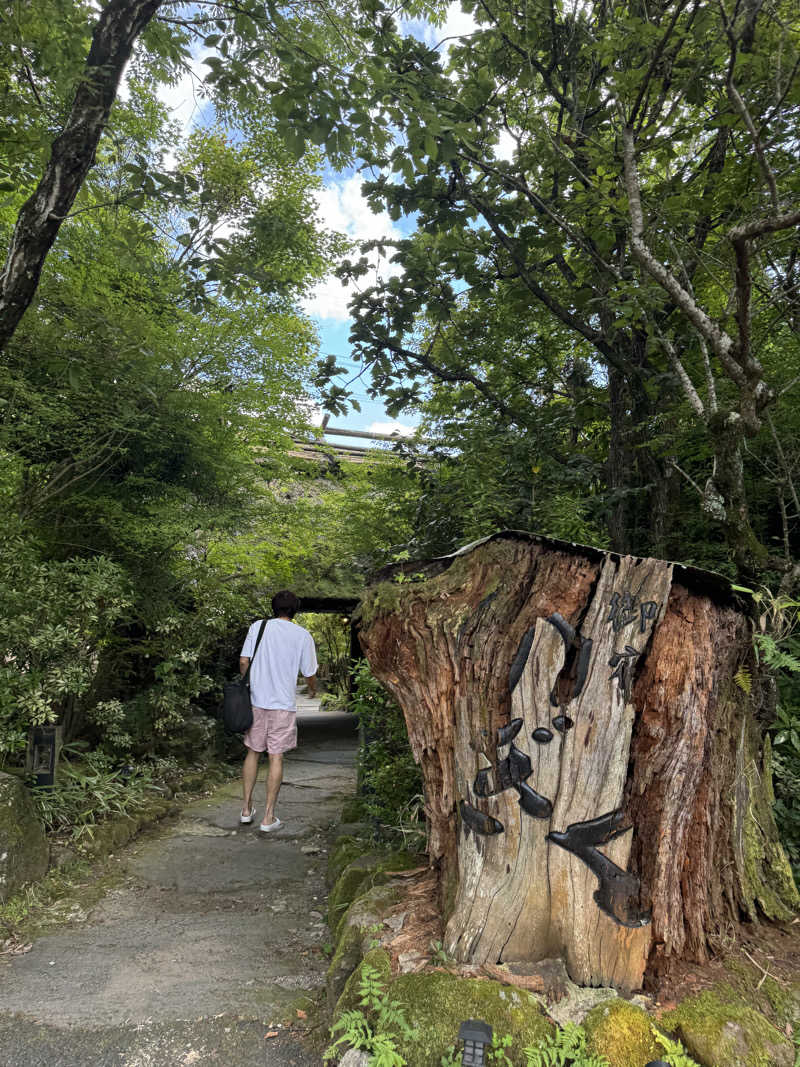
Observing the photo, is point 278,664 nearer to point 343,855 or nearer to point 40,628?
point 343,855

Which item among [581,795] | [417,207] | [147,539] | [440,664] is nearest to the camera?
[581,795]

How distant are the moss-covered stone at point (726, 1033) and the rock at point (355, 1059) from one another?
3.15 ft

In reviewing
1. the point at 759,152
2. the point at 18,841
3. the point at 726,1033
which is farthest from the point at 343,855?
the point at 759,152

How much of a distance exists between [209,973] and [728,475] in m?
3.48

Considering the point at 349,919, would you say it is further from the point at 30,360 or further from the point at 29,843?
the point at 30,360

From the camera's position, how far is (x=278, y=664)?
185 inches

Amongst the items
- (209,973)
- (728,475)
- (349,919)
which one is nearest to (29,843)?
(209,973)

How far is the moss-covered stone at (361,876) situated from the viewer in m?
3.14

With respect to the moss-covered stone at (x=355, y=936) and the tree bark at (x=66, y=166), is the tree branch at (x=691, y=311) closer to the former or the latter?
the moss-covered stone at (x=355, y=936)

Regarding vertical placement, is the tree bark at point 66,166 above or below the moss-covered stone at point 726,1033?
above

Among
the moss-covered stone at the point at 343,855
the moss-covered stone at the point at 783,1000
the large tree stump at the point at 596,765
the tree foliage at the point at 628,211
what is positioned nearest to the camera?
the moss-covered stone at the point at 783,1000

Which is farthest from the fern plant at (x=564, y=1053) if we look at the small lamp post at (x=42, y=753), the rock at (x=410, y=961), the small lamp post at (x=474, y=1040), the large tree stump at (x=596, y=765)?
the small lamp post at (x=42, y=753)

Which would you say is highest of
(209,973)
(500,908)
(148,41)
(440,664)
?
(148,41)

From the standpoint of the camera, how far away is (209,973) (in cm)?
280
